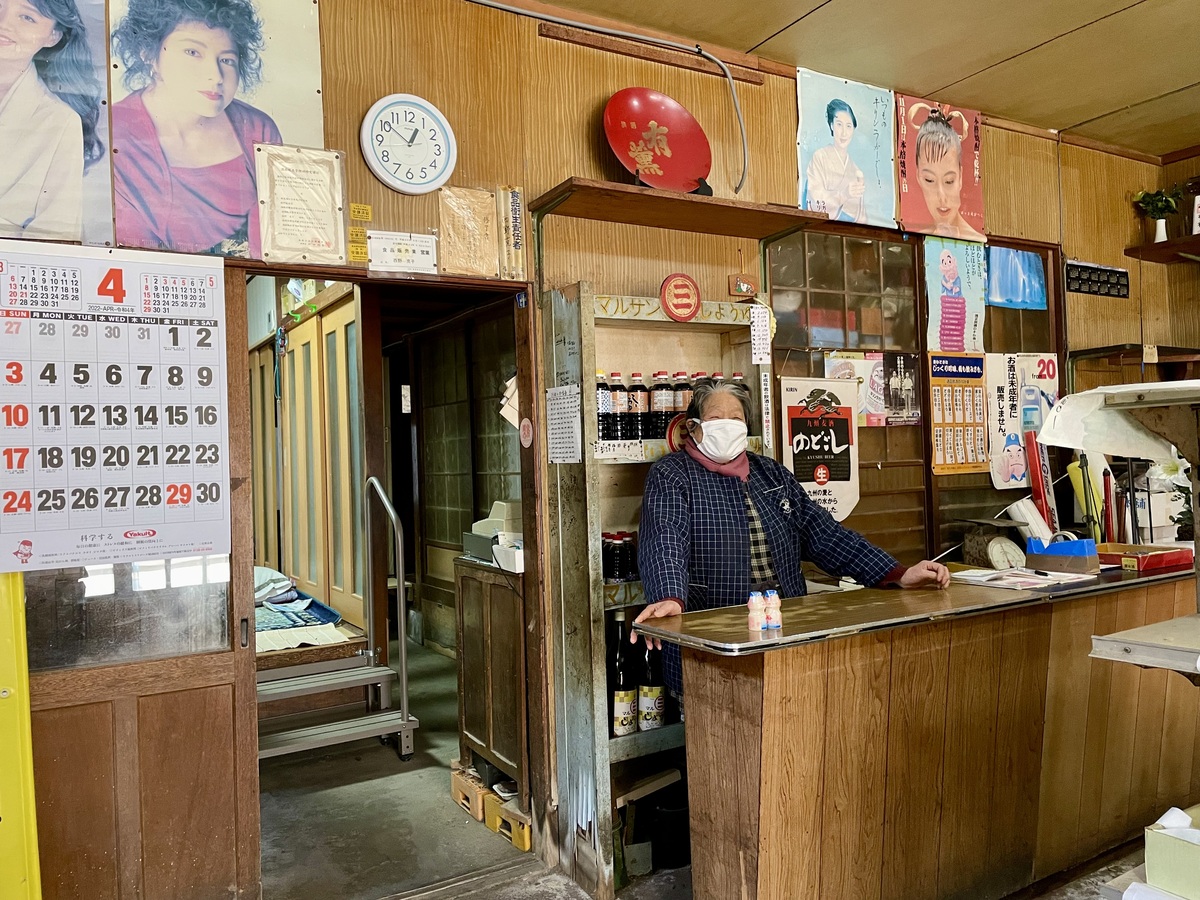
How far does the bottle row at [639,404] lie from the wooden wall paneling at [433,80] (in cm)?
83

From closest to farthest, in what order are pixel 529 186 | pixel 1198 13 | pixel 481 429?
pixel 529 186 → pixel 1198 13 → pixel 481 429

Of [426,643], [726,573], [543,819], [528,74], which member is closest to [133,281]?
[528,74]

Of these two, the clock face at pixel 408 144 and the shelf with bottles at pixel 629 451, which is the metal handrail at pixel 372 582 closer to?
the shelf with bottles at pixel 629 451

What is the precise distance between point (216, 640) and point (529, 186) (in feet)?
6.14

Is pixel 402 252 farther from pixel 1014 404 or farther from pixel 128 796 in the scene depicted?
pixel 1014 404

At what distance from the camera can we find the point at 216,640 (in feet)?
8.96

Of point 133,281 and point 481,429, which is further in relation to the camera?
point 481,429

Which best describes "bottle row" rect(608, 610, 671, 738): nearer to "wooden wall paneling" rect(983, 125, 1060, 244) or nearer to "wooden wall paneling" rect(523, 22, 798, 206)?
"wooden wall paneling" rect(523, 22, 798, 206)

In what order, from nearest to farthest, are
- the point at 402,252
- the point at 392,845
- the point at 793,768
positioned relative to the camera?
1. the point at 793,768
2. the point at 402,252
3. the point at 392,845

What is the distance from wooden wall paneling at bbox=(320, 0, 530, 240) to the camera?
9.44 feet

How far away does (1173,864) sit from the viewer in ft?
5.13

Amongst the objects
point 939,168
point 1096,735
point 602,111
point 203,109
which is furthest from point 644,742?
point 939,168

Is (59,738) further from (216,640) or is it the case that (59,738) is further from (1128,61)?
(1128,61)

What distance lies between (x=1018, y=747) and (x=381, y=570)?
3483 millimetres
